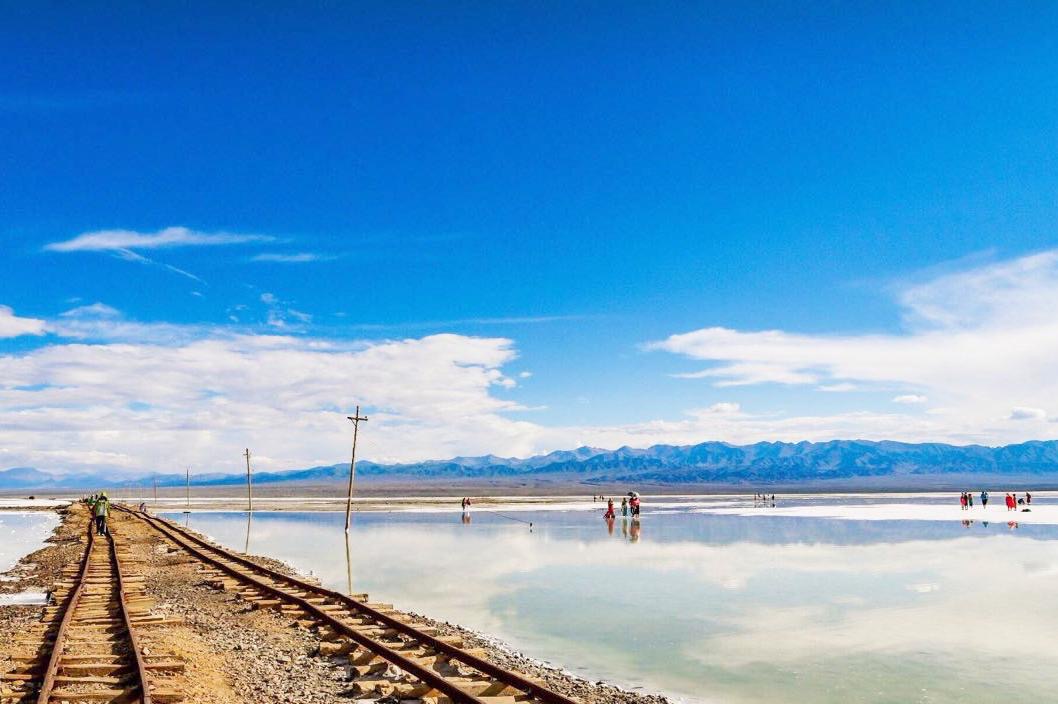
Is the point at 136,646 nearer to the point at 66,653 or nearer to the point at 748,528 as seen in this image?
the point at 66,653

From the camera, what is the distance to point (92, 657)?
42.6 feet

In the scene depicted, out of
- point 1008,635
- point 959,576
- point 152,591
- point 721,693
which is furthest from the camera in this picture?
point 959,576

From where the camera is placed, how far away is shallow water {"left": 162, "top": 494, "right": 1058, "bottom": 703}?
1407 centimetres

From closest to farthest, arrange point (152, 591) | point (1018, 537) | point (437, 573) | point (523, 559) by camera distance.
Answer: point (152, 591) < point (437, 573) < point (523, 559) < point (1018, 537)

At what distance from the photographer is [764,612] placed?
786 inches

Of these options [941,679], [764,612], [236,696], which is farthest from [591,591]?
[236,696]

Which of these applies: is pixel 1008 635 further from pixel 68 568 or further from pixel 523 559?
pixel 68 568

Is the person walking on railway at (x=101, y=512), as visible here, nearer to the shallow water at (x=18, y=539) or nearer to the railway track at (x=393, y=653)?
the shallow water at (x=18, y=539)

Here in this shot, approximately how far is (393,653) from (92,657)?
457 cm

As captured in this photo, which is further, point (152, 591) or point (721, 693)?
point (152, 591)

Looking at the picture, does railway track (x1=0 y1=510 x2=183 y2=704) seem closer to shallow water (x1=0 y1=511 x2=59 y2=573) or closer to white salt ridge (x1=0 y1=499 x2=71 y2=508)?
shallow water (x1=0 y1=511 x2=59 y2=573)

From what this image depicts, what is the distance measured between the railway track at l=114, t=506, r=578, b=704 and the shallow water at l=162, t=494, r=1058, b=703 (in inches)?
82.2

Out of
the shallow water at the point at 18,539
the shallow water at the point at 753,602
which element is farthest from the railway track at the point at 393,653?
the shallow water at the point at 18,539

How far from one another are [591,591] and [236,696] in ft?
45.0
